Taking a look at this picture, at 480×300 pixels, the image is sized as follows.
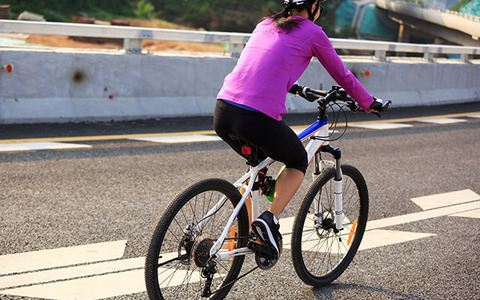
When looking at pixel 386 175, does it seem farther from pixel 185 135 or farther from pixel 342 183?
pixel 342 183

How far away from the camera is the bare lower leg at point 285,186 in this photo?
13.8ft

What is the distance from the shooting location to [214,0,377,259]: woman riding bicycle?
3.94m

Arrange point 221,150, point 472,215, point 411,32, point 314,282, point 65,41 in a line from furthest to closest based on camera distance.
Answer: point 411,32 → point 65,41 → point 221,150 → point 472,215 → point 314,282

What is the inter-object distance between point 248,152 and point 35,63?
631 cm

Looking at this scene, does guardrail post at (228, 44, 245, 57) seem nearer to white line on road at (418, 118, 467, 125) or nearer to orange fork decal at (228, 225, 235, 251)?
white line on road at (418, 118, 467, 125)

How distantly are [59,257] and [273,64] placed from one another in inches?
85.4

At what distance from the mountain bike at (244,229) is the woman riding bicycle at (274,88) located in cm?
11

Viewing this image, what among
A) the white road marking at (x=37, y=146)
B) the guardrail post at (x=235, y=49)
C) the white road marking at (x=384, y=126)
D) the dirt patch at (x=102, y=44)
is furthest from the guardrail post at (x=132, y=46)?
the dirt patch at (x=102, y=44)

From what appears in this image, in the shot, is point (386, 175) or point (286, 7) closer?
point (286, 7)

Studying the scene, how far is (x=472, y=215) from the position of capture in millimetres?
6797

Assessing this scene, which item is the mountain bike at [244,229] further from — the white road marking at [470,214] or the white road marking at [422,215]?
the white road marking at [470,214]

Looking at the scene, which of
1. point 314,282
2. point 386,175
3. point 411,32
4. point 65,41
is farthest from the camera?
point 411,32

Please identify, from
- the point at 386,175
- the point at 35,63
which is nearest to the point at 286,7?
the point at 386,175

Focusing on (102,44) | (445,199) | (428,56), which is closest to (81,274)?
(445,199)
